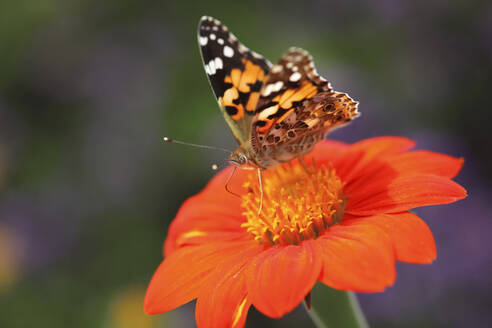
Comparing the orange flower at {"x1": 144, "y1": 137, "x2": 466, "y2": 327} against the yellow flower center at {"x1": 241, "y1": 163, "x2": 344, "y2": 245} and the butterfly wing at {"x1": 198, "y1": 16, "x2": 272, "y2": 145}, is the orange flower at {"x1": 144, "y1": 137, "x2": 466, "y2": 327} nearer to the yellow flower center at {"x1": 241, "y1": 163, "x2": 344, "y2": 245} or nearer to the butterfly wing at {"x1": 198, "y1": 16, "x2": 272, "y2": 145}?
the yellow flower center at {"x1": 241, "y1": 163, "x2": 344, "y2": 245}

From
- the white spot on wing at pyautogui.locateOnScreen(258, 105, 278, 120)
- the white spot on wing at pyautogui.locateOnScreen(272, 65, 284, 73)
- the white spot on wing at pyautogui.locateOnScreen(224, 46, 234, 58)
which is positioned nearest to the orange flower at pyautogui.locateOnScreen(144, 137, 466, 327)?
the white spot on wing at pyautogui.locateOnScreen(258, 105, 278, 120)

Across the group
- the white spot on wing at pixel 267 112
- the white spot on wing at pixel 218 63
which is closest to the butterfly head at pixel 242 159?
the white spot on wing at pixel 267 112

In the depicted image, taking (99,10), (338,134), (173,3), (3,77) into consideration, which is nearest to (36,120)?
(3,77)

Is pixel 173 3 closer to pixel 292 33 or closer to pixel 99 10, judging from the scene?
pixel 99 10

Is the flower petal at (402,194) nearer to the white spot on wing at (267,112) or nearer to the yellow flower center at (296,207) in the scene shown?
the yellow flower center at (296,207)

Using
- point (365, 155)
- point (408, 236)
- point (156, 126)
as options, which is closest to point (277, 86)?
point (365, 155)

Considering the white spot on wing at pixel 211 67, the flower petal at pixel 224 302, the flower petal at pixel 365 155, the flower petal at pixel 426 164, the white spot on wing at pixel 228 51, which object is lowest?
the flower petal at pixel 224 302

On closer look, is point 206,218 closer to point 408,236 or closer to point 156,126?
point 408,236
